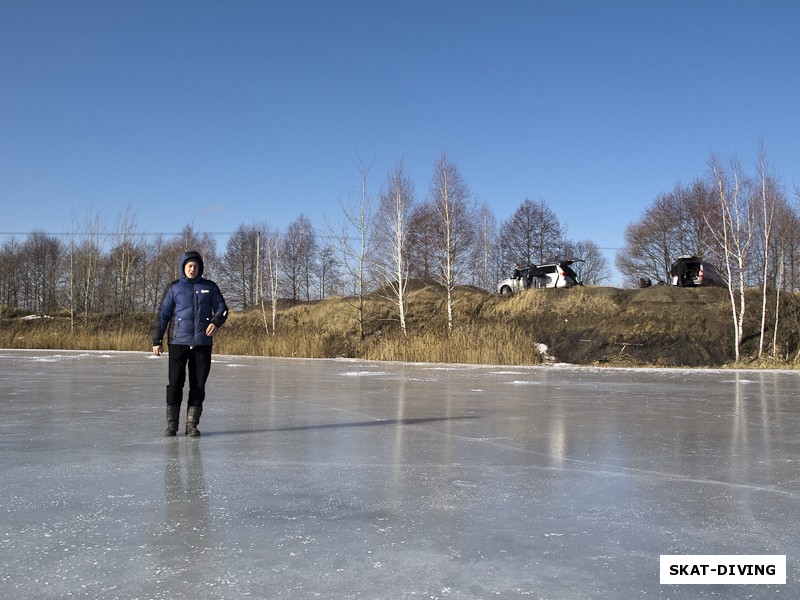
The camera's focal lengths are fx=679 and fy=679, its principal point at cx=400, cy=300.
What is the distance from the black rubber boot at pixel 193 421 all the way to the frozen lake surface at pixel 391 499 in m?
0.21

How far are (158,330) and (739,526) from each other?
494 cm

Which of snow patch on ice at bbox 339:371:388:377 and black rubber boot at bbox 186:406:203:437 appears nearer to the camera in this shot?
black rubber boot at bbox 186:406:203:437

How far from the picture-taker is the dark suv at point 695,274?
2823cm

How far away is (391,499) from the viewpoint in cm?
395

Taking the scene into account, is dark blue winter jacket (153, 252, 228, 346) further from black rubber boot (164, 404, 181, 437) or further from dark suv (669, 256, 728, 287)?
dark suv (669, 256, 728, 287)

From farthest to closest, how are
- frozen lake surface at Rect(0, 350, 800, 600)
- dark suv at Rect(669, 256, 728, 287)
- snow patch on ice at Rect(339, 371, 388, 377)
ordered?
dark suv at Rect(669, 256, 728, 287) → snow patch on ice at Rect(339, 371, 388, 377) → frozen lake surface at Rect(0, 350, 800, 600)

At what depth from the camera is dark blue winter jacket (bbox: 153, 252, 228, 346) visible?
247 inches

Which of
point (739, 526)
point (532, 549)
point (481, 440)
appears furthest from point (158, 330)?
point (739, 526)

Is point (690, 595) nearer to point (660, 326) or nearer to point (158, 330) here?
point (158, 330)

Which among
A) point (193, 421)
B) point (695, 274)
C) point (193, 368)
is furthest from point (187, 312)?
point (695, 274)

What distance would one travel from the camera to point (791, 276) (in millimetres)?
41719

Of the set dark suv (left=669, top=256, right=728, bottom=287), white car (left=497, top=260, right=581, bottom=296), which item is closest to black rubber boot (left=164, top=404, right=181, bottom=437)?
white car (left=497, top=260, right=581, bottom=296)

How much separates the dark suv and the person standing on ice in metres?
26.1

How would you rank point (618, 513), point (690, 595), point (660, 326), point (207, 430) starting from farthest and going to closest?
point (660, 326) → point (207, 430) → point (618, 513) → point (690, 595)
